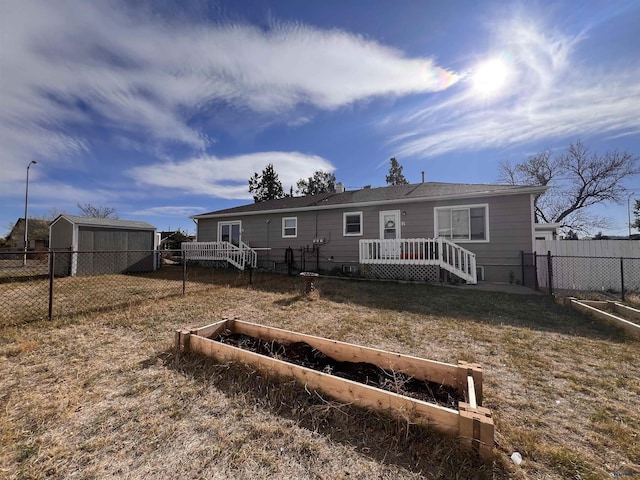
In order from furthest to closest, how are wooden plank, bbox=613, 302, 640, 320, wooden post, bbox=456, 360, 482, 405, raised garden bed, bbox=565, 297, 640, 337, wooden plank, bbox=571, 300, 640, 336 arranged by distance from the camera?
wooden plank, bbox=613, 302, 640, 320
raised garden bed, bbox=565, 297, 640, 337
wooden plank, bbox=571, 300, 640, 336
wooden post, bbox=456, 360, 482, 405

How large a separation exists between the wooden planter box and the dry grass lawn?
0.32ft

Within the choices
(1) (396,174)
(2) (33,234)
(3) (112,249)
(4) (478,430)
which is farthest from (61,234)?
(1) (396,174)

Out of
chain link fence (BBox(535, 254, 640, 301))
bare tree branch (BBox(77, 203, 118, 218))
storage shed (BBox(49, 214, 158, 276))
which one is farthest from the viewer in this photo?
bare tree branch (BBox(77, 203, 118, 218))

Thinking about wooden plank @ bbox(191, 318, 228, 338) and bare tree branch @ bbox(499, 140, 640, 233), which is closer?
wooden plank @ bbox(191, 318, 228, 338)

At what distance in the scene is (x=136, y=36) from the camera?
5926mm

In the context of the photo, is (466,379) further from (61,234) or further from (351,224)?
(61,234)

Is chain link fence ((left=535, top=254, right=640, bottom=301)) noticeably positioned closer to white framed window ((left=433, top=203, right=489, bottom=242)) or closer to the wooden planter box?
white framed window ((left=433, top=203, right=489, bottom=242))

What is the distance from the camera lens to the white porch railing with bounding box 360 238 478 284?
8.91m

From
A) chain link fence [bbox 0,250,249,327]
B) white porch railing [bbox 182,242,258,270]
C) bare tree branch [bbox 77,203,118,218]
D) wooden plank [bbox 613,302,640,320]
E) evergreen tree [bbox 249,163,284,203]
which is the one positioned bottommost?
wooden plank [bbox 613,302,640,320]

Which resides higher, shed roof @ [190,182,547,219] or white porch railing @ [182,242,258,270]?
shed roof @ [190,182,547,219]

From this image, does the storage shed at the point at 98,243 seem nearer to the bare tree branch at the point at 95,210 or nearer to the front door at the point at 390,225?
the front door at the point at 390,225

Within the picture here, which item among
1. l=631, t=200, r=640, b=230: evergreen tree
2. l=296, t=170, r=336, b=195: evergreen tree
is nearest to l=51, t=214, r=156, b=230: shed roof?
l=296, t=170, r=336, b=195: evergreen tree

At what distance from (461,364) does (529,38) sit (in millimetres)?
8732

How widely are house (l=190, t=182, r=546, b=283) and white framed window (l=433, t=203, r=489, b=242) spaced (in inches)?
1.3
